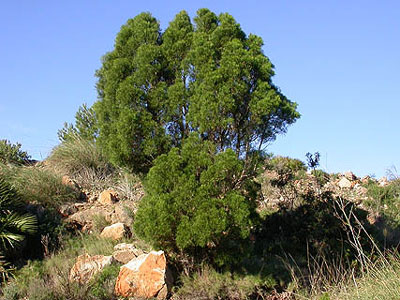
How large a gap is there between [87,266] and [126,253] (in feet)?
2.96

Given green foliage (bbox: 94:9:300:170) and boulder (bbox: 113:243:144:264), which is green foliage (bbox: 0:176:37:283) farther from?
green foliage (bbox: 94:9:300:170)

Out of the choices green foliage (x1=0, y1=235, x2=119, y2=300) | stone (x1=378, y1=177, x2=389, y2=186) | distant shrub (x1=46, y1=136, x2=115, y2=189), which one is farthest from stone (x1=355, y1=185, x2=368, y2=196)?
green foliage (x1=0, y1=235, x2=119, y2=300)

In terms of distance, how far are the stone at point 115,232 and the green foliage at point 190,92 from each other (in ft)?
8.23

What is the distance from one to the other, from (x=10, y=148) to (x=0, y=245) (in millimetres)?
6710

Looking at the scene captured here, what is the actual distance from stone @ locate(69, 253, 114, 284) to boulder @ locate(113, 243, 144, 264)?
22 cm

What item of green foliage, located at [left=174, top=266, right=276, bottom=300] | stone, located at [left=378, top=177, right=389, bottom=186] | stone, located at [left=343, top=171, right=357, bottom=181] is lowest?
green foliage, located at [left=174, top=266, right=276, bottom=300]

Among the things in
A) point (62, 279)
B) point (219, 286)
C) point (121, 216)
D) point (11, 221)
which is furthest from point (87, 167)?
point (219, 286)

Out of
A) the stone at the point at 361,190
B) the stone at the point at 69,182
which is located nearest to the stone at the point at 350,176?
the stone at the point at 361,190

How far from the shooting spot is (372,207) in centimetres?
1586

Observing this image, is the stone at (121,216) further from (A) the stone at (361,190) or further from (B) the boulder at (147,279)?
(A) the stone at (361,190)

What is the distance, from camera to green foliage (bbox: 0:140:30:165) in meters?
16.3

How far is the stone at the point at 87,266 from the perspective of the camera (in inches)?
371

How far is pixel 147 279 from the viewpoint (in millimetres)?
8906

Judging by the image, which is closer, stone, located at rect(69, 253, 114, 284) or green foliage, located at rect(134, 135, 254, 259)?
green foliage, located at rect(134, 135, 254, 259)
